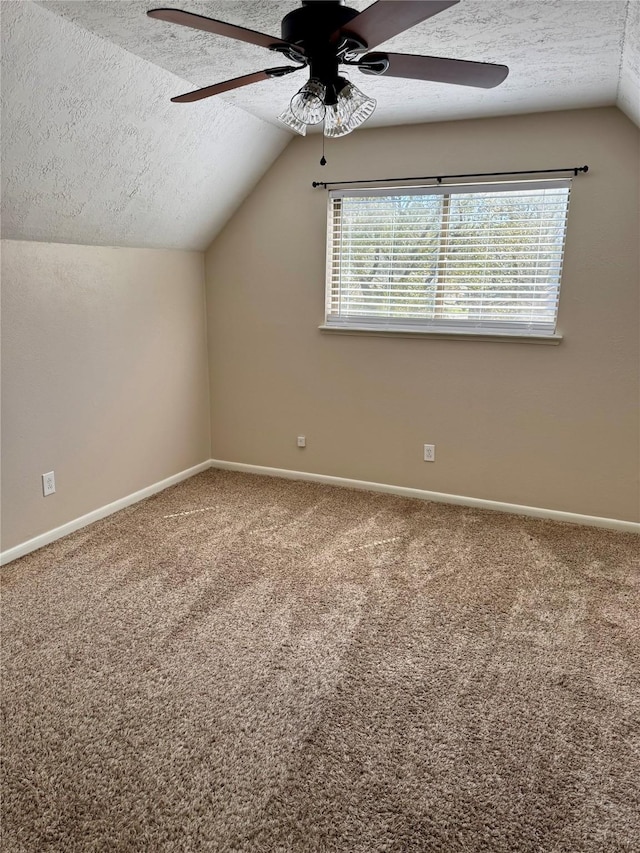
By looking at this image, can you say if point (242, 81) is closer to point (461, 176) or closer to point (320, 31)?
point (320, 31)

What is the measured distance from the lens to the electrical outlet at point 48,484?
10.6ft

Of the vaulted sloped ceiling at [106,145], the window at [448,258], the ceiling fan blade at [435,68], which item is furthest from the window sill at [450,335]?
the ceiling fan blade at [435,68]

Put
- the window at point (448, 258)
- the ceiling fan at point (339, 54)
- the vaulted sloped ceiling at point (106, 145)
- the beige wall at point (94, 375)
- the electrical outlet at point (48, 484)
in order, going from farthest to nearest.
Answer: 1. the window at point (448, 258)
2. the electrical outlet at point (48, 484)
3. the beige wall at point (94, 375)
4. the vaulted sloped ceiling at point (106, 145)
5. the ceiling fan at point (339, 54)

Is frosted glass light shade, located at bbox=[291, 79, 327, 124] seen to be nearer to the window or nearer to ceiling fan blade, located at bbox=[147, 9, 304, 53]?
ceiling fan blade, located at bbox=[147, 9, 304, 53]

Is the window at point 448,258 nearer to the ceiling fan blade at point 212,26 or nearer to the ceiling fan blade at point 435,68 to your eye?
the ceiling fan blade at point 435,68

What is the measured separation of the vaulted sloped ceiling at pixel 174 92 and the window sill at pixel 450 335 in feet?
3.85

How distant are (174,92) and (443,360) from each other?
2.11 meters

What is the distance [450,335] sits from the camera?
3.73 m

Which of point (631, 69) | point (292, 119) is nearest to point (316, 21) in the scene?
point (292, 119)

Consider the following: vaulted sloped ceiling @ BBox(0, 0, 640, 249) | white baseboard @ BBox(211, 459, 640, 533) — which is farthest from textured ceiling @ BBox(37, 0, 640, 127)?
white baseboard @ BBox(211, 459, 640, 533)

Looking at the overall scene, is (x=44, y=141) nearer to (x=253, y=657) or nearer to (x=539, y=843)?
(x=253, y=657)

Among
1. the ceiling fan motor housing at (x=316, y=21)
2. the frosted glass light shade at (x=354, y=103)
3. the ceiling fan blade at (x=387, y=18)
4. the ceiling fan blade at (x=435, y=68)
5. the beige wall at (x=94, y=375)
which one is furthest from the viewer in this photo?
the beige wall at (x=94, y=375)

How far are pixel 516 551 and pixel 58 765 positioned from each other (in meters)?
2.40

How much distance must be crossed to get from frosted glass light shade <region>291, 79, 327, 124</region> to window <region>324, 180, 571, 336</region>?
199cm
